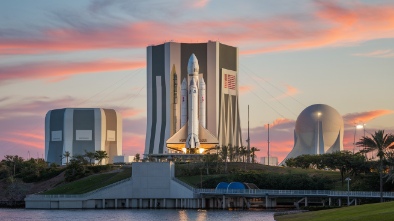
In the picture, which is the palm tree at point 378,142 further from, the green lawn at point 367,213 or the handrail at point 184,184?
the handrail at point 184,184

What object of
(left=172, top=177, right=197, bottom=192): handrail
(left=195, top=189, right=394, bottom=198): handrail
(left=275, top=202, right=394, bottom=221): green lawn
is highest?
(left=172, top=177, right=197, bottom=192): handrail

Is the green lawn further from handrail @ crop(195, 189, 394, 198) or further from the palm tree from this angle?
handrail @ crop(195, 189, 394, 198)

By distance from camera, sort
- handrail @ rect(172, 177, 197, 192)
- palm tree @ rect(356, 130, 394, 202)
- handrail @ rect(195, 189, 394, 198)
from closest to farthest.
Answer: palm tree @ rect(356, 130, 394, 202) → handrail @ rect(195, 189, 394, 198) → handrail @ rect(172, 177, 197, 192)

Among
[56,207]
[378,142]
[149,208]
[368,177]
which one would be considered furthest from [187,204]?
[378,142]

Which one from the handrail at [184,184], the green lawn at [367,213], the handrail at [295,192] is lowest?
the green lawn at [367,213]

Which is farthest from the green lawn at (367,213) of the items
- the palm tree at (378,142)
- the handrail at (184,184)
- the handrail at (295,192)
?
the handrail at (184,184)

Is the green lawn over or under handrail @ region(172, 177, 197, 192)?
under

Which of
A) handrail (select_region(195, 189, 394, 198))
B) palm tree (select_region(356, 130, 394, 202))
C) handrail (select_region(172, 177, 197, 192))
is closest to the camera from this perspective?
palm tree (select_region(356, 130, 394, 202))

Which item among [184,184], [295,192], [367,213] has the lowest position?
[367,213]

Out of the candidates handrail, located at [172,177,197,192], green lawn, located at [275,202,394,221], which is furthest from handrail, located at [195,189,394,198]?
green lawn, located at [275,202,394,221]

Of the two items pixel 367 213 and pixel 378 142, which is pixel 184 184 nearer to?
pixel 378 142

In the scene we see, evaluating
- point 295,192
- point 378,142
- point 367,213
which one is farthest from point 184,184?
point 367,213

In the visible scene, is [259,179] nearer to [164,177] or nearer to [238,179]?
[238,179]

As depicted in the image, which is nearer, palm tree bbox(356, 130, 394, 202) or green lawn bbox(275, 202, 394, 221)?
green lawn bbox(275, 202, 394, 221)
